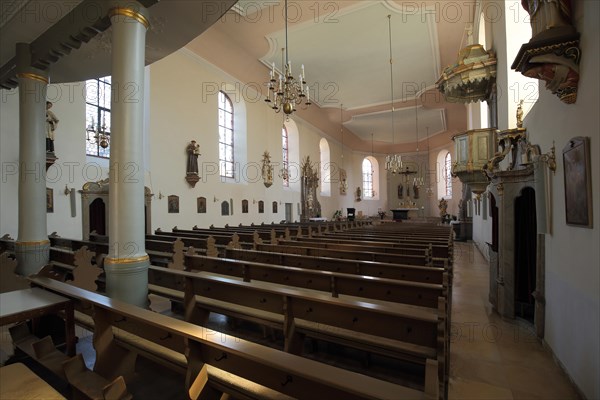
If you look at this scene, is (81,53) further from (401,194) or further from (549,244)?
(401,194)

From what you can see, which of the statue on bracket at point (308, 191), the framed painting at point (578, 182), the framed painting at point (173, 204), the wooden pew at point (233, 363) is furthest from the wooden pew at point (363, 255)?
the statue on bracket at point (308, 191)

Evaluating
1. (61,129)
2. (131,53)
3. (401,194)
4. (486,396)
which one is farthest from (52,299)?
(401,194)

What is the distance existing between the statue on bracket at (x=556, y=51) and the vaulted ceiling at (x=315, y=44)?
3.38 m

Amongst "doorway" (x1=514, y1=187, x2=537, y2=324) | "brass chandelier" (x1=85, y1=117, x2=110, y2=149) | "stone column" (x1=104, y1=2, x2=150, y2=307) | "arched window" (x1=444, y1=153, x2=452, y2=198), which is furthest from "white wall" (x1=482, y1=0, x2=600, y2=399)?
"arched window" (x1=444, y1=153, x2=452, y2=198)

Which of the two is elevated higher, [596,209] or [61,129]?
[61,129]

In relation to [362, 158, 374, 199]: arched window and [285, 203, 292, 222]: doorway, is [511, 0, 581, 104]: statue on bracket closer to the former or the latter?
[285, 203, 292, 222]: doorway

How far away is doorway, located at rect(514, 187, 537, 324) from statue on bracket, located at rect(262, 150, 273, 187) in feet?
34.7

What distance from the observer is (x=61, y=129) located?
733 centimetres

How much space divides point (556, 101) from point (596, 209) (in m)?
1.28

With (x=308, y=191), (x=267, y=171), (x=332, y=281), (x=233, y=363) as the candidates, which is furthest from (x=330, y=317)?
(x=308, y=191)

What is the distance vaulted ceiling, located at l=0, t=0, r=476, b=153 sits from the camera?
13.9ft

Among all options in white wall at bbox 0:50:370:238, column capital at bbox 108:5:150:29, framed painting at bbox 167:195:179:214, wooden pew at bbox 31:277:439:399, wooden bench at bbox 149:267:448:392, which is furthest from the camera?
framed painting at bbox 167:195:179:214

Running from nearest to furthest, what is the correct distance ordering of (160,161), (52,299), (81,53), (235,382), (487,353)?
(235,382)
(52,299)
(487,353)
(81,53)
(160,161)

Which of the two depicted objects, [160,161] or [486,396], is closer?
[486,396]
